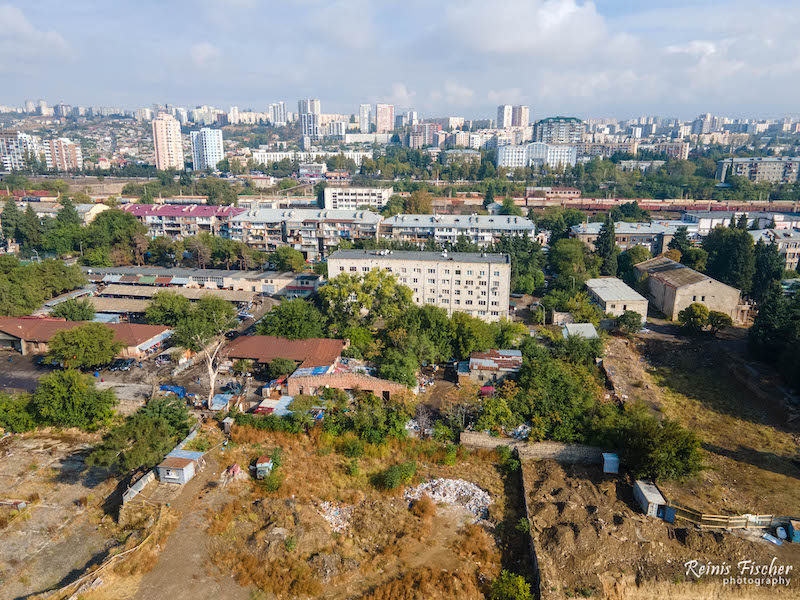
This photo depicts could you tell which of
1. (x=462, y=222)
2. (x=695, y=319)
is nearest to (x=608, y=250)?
(x=695, y=319)

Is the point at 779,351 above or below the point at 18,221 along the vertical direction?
below

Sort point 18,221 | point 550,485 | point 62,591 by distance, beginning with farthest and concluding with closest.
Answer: point 18,221, point 550,485, point 62,591

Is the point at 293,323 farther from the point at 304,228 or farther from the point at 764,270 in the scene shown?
the point at 764,270

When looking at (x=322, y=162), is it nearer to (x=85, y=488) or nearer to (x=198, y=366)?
(x=198, y=366)

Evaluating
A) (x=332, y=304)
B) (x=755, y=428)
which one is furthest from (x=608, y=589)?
(x=332, y=304)

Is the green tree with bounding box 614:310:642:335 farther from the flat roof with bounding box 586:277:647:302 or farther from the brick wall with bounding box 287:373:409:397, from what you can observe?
the brick wall with bounding box 287:373:409:397

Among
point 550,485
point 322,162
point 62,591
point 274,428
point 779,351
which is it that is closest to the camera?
point 62,591
